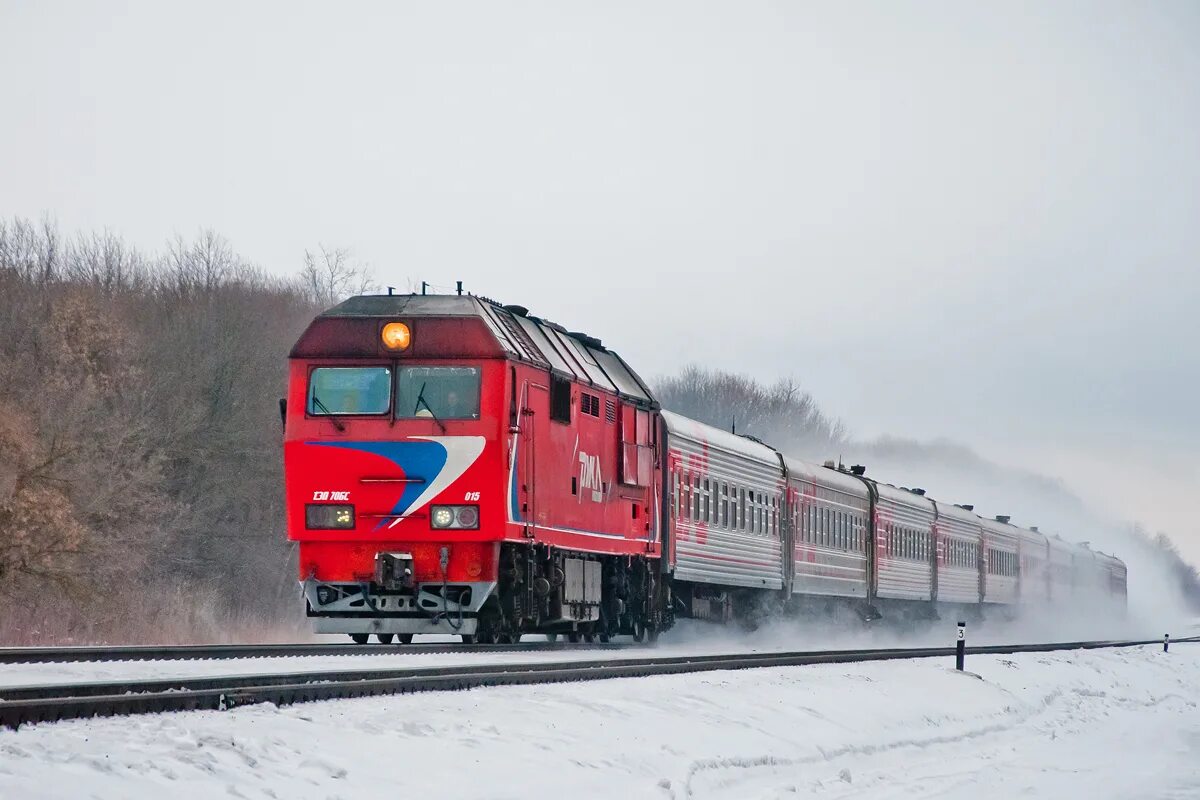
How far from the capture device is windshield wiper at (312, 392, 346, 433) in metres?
19.7

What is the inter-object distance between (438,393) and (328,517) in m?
1.97

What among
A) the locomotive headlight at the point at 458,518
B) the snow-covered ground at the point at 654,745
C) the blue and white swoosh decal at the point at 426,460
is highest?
the blue and white swoosh decal at the point at 426,460

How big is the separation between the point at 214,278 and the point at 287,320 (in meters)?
5.19

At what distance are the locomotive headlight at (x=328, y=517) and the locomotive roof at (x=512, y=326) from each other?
2.42m

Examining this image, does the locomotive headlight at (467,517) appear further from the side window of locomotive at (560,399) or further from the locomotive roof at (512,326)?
the side window of locomotive at (560,399)

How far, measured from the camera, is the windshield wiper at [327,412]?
19.7 metres

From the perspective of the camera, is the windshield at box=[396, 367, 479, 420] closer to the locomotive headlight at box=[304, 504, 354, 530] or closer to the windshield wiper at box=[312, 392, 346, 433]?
the windshield wiper at box=[312, 392, 346, 433]

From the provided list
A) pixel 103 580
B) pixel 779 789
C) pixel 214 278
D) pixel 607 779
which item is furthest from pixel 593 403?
pixel 214 278

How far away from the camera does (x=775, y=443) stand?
109 meters

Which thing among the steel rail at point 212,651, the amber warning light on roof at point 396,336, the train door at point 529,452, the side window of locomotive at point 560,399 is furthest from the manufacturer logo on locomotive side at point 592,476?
the amber warning light on roof at point 396,336

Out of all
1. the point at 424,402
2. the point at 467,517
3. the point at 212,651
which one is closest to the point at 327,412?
the point at 424,402

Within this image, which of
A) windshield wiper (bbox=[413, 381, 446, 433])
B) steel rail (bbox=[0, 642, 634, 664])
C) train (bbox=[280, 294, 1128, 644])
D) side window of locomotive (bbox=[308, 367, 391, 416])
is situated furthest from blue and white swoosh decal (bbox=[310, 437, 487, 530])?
steel rail (bbox=[0, 642, 634, 664])

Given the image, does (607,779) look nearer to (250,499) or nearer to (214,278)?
Result: (250,499)

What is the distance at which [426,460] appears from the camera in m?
19.4
